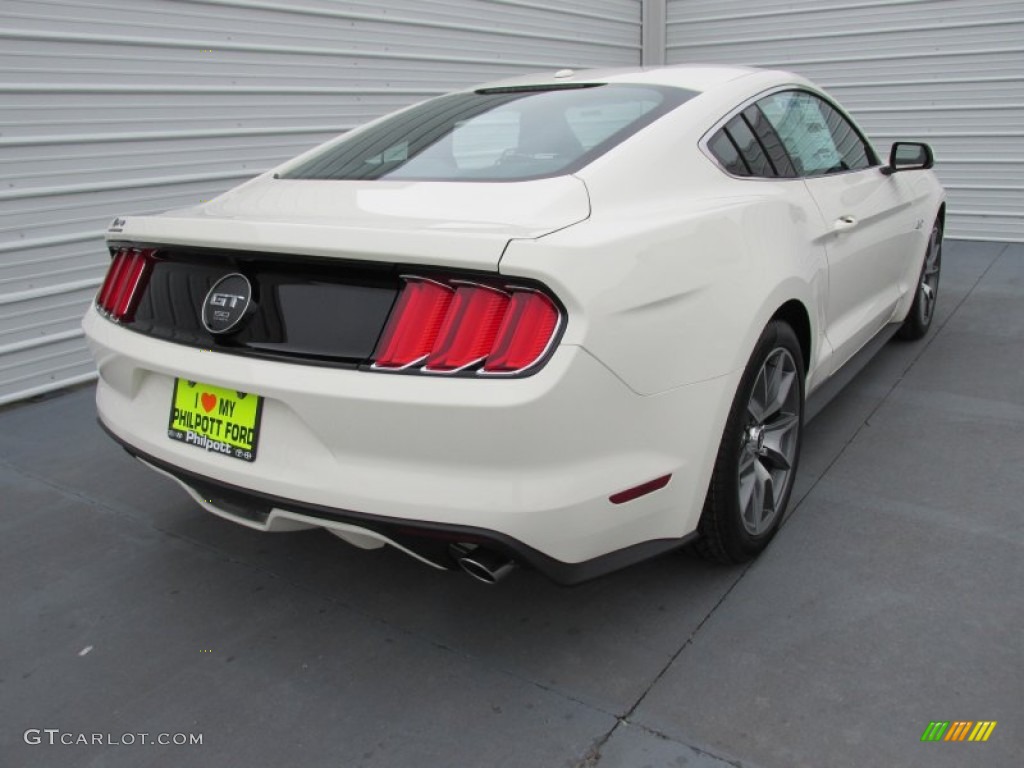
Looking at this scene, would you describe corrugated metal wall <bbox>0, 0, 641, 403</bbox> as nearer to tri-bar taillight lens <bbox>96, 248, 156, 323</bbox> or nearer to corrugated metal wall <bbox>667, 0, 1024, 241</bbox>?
tri-bar taillight lens <bbox>96, 248, 156, 323</bbox>

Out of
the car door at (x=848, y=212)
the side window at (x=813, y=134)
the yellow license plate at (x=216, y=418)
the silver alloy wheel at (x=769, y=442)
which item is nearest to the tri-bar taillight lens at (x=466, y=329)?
the yellow license plate at (x=216, y=418)

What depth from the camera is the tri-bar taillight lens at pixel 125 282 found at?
7.81 feet

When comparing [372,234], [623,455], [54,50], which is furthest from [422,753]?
[54,50]

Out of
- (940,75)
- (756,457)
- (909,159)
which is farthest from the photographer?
(940,75)

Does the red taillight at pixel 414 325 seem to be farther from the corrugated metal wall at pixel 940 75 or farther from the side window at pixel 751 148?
the corrugated metal wall at pixel 940 75

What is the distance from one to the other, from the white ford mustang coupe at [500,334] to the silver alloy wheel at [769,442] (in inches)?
0.5

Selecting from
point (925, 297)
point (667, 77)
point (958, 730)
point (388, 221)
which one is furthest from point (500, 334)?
point (925, 297)

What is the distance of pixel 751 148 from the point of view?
2742mm

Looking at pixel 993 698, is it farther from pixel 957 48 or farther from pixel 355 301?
pixel 957 48

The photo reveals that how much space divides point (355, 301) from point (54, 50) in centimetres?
349

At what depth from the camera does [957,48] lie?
7668 mm

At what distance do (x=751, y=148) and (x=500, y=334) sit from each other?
142cm

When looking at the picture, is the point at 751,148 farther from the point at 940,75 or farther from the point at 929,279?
the point at 940,75

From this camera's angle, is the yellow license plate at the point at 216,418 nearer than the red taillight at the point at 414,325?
No
